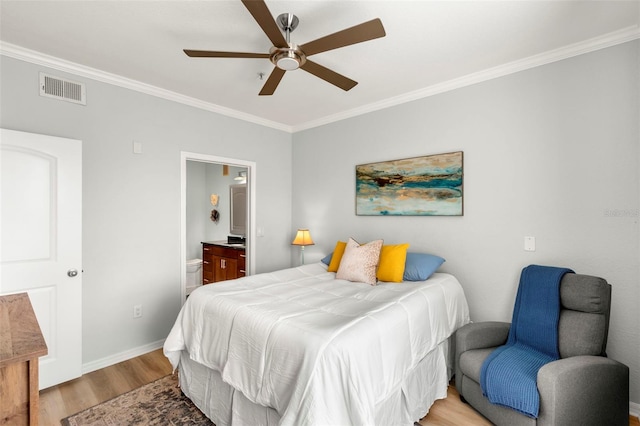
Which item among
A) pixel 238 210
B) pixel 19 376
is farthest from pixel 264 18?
pixel 238 210

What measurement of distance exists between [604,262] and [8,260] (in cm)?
437

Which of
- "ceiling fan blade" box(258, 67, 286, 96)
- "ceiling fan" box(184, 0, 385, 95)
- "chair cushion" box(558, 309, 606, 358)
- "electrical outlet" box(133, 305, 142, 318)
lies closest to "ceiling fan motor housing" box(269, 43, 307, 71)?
"ceiling fan" box(184, 0, 385, 95)

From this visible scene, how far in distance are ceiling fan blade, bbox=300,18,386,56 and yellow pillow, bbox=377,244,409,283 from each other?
1785 mm

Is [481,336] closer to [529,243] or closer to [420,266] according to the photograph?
[420,266]

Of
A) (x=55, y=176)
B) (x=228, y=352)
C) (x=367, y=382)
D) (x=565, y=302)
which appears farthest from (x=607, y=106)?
(x=55, y=176)

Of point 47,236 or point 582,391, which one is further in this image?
point 47,236

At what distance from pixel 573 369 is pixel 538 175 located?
1470 mm

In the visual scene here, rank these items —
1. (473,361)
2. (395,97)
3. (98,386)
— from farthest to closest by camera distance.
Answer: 1. (395,97)
2. (98,386)
3. (473,361)

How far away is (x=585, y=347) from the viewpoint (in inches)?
77.0

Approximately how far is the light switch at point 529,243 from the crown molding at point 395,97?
1.42 m

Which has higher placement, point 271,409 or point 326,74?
point 326,74

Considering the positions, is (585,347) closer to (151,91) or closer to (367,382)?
(367,382)

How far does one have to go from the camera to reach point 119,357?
2.92 meters

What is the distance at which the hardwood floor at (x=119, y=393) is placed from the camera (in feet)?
6.84
